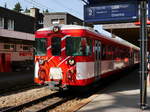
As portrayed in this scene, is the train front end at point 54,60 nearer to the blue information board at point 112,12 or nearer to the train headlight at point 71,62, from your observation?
the train headlight at point 71,62

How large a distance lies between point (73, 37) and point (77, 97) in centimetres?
250

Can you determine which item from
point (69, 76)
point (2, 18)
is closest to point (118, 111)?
point (69, 76)

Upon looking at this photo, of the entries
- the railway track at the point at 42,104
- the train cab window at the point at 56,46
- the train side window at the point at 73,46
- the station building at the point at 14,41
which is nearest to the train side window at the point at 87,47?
the train side window at the point at 73,46

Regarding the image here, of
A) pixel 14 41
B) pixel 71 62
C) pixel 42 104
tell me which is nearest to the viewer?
pixel 42 104

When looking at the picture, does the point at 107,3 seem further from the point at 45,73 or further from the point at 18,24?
the point at 18,24

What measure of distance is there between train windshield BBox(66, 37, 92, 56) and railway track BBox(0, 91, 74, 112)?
1862mm

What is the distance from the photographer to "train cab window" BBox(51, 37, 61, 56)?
33.3 feet

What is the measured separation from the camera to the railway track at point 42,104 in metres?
8.09

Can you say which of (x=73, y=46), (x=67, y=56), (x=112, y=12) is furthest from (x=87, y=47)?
(x=112, y=12)

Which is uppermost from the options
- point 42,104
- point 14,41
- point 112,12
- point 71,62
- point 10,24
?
point 10,24

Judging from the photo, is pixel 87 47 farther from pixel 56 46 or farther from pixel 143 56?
pixel 143 56

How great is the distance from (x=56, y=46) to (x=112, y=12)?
2.68m

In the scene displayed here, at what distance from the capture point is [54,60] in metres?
10.1

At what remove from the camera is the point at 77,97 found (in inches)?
415
